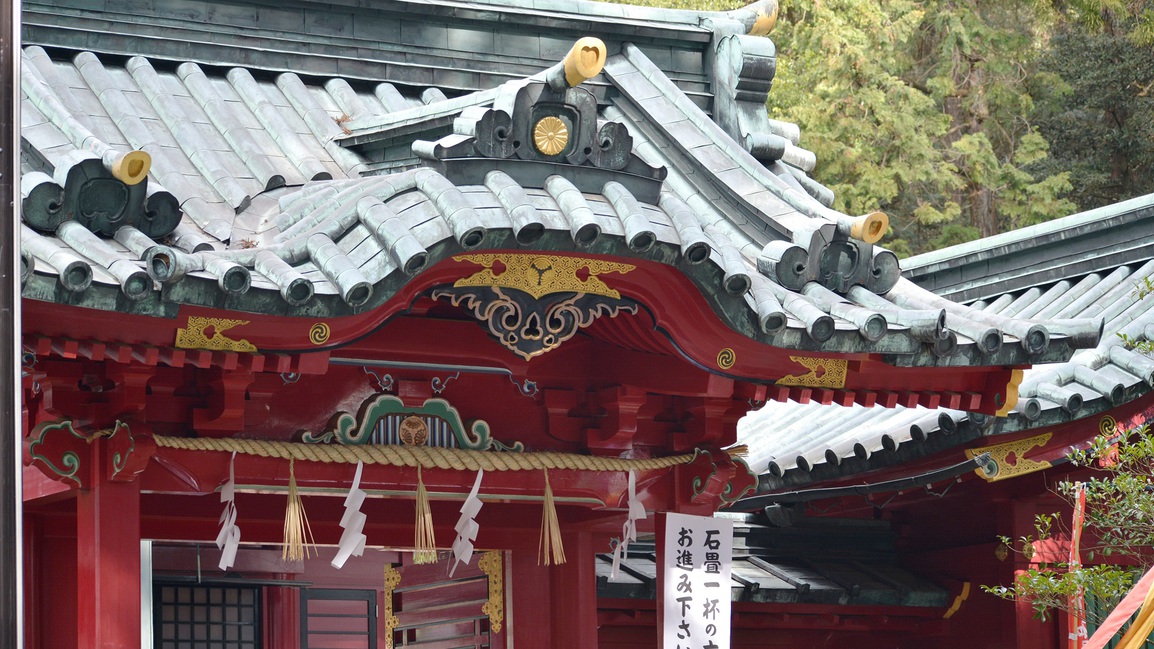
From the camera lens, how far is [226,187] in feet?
24.5

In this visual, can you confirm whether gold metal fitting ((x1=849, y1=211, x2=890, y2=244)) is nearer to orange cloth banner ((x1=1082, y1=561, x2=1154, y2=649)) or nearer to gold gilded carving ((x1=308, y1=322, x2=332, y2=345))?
orange cloth banner ((x1=1082, y1=561, x2=1154, y2=649))

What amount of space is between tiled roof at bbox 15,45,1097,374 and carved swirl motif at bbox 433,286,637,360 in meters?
0.45

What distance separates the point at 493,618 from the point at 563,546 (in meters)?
0.53

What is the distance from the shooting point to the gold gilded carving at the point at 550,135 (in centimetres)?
699

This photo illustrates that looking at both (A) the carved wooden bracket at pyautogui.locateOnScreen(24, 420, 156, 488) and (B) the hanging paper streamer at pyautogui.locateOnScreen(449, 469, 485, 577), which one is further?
Answer: (B) the hanging paper streamer at pyautogui.locateOnScreen(449, 469, 485, 577)

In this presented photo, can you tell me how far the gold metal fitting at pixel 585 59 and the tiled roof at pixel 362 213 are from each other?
461 mm

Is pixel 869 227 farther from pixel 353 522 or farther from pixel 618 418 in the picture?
pixel 353 522

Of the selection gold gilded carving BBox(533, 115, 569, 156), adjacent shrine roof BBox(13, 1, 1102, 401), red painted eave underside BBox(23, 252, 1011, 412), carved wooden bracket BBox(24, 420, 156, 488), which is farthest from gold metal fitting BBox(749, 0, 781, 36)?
carved wooden bracket BBox(24, 420, 156, 488)

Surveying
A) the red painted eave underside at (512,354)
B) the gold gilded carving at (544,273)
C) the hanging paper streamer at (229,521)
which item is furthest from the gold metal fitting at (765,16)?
the hanging paper streamer at (229,521)

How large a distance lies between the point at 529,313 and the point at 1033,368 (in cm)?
422

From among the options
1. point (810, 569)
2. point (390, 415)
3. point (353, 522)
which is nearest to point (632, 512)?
point (390, 415)

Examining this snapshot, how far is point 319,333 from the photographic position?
21.9 ft

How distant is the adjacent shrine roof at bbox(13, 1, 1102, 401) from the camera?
6.34 metres

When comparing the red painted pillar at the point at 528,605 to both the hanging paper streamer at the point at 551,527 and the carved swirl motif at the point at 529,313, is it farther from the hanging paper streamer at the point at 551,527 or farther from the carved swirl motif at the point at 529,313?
the carved swirl motif at the point at 529,313
